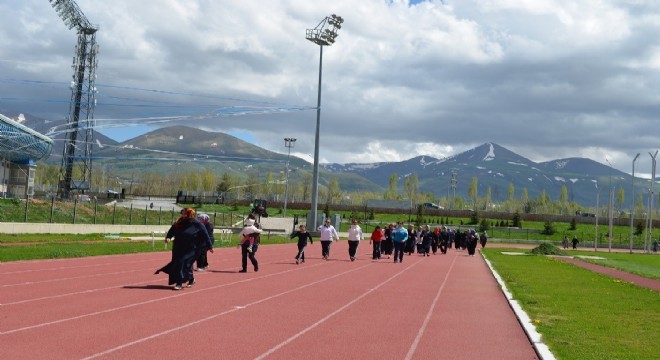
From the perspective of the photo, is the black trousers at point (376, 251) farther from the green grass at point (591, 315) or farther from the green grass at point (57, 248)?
the green grass at point (591, 315)

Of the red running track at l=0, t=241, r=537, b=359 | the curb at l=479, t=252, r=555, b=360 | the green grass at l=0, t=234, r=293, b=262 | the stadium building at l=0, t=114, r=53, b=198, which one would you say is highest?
the stadium building at l=0, t=114, r=53, b=198

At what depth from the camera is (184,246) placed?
16.2m

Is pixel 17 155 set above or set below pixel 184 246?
above

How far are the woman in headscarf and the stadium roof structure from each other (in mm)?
62628

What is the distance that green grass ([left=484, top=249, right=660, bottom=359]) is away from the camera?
33.5 ft

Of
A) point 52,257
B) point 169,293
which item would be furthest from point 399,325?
point 52,257

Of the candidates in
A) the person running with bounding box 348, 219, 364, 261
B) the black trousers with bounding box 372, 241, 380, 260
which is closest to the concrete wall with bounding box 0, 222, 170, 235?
the person running with bounding box 348, 219, 364, 261

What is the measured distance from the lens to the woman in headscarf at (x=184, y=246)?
16047mm

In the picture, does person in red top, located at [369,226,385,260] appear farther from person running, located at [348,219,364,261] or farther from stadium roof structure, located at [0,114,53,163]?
stadium roof structure, located at [0,114,53,163]

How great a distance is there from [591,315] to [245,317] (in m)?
6.62

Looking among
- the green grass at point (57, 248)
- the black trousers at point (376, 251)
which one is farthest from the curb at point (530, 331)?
the black trousers at point (376, 251)

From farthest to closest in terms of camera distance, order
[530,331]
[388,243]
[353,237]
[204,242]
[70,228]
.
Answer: [70,228]
[388,243]
[353,237]
[204,242]
[530,331]

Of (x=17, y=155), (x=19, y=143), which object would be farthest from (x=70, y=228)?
(x=17, y=155)

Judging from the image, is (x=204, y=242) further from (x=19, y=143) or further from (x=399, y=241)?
(x=19, y=143)
